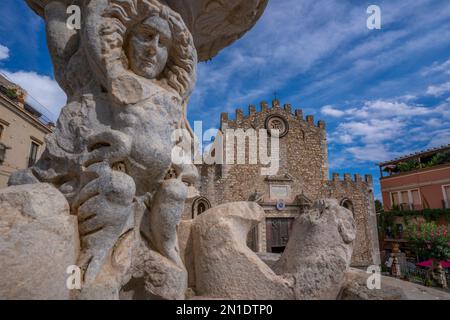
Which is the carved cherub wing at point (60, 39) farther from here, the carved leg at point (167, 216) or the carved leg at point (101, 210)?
the carved leg at point (167, 216)

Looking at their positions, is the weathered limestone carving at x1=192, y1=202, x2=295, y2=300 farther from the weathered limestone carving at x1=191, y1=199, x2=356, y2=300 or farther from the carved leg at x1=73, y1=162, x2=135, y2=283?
the carved leg at x1=73, y1=162, x2=135, y2=283

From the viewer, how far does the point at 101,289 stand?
160cm

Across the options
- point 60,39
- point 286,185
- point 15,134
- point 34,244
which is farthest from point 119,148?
point 286,185

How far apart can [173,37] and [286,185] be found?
16329 millimetres

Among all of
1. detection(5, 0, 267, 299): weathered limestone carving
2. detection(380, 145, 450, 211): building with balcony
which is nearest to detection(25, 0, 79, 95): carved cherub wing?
detection(5, 0, 267, 299): weathered limestone carving

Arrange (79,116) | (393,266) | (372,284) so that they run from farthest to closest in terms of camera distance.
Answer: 1. (393,266)
2. (372,284)
3. (79,116)

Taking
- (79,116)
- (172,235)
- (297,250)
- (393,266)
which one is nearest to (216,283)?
(172,235)

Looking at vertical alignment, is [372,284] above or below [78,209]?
below

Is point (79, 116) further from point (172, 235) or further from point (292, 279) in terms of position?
point (292, 279)

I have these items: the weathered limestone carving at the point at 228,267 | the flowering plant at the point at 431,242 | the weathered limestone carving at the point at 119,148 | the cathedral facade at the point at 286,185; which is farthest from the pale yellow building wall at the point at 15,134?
the flowering plant at the point at 431,242

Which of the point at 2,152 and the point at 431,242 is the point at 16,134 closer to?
the point at 2,152

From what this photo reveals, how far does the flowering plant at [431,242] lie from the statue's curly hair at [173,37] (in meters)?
16.7

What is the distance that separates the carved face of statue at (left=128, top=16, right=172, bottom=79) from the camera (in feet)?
7.53

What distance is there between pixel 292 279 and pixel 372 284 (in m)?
0.65
